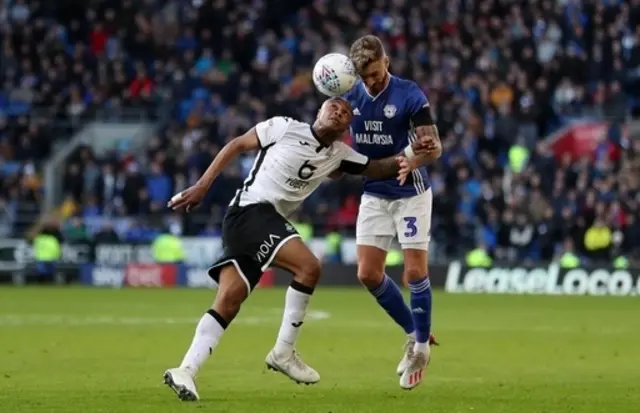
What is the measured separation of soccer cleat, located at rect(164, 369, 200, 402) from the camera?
31.6ft

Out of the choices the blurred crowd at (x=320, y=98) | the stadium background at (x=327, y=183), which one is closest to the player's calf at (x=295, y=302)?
the stadium background at (x=327, y=183)

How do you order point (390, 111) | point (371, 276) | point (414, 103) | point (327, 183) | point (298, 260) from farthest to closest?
point (327, 183)
point (371, 276)
point (390, 111)
point (414, 103)
point (298, 260)

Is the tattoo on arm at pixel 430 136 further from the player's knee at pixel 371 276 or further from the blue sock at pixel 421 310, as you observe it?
the player's knee at pixel 371 276

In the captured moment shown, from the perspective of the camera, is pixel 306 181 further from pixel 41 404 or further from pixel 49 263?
pixel 49 263

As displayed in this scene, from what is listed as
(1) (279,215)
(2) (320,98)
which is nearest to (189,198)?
(1) (279,215)

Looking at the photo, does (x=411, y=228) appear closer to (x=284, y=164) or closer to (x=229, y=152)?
(x=284, y=164)

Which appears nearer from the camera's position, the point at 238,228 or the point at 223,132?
the point at 238,228

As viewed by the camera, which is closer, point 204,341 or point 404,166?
point 204,341

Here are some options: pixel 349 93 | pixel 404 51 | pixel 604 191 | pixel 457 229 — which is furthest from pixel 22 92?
pixel 349 93

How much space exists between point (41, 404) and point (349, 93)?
3.68 m

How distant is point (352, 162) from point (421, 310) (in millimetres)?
1425

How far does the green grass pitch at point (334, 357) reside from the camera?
9828 mm

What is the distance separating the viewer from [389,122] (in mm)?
11445

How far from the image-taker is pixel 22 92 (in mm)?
37125
